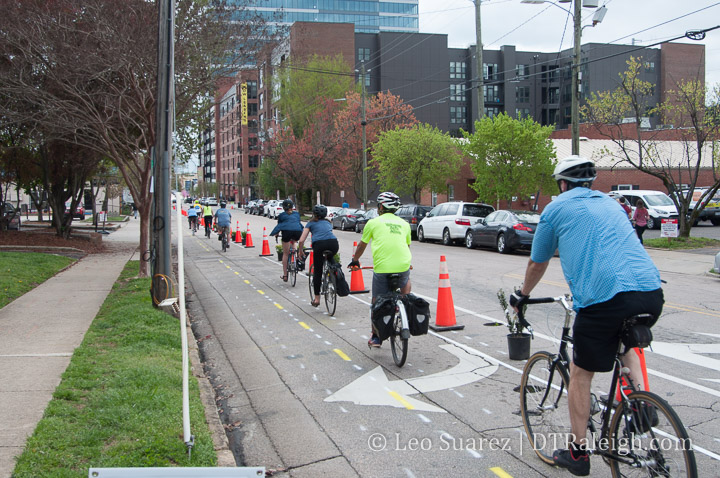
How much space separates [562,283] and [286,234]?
6.11 metres

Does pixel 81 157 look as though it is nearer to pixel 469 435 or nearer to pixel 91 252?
pixel 91 252

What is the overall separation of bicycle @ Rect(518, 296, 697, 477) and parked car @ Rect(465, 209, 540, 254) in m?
17.4

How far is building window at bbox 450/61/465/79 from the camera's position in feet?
276

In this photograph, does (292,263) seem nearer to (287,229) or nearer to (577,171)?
(287,229)

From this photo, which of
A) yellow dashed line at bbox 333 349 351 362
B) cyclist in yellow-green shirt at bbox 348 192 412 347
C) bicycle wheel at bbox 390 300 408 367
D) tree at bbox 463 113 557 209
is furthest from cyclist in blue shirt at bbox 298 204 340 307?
tree at bbox 463 113 557 209

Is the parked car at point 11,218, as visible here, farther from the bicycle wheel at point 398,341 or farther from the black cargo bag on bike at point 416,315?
the black cargo bag on bike at point 416,315

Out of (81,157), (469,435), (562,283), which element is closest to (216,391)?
(469,435)

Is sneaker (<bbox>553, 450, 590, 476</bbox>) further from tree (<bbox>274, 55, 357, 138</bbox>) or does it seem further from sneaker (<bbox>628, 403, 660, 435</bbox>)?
tree (<bbox>274, 55, 357, 138</bbox>)

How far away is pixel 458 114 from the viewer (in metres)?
85.6

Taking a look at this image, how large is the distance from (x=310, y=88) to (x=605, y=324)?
61220 mm

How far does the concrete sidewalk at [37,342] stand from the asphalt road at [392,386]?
1.63 metres

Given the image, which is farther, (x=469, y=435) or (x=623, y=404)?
(x=469, y=435)

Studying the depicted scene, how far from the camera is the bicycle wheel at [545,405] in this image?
4.43m

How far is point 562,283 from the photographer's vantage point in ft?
45.8
